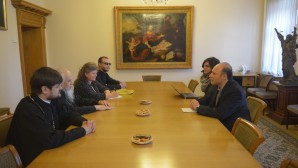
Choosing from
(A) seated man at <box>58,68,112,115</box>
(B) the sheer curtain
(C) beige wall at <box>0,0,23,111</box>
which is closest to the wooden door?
(C) beige wall at <box>0,0,23,111</box>

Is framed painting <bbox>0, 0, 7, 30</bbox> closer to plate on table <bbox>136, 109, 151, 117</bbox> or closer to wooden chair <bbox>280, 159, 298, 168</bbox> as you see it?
plate on table <bbox>136, 109, 151, 117</bbox>

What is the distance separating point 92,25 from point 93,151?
516 centimetres

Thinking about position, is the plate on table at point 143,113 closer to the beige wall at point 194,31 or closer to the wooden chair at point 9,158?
the wooden chair at point 9,158

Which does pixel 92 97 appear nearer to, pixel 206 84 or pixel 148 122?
pixel 148 122

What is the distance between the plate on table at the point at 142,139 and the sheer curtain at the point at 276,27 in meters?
4.62

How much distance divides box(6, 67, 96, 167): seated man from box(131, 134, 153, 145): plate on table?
0.39 metres

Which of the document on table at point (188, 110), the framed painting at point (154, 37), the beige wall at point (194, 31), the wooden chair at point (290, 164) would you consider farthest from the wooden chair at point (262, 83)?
the wooden chair at point (290, 164)

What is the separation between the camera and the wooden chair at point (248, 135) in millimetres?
1585

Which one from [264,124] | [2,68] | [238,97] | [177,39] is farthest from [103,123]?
[177,39]

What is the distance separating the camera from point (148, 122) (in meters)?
2.16

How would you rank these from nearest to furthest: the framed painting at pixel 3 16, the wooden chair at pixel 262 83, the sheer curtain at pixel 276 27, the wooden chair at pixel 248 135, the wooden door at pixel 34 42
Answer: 1. the wooden chair at pixel 248 135
2. the framed painting at pixel 3 16
3. the sheer curtain at pixel 276 27
4. the wooden chair at pixel 262 83
5. the wooden door at pixel 34 42

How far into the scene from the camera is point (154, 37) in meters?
6.23

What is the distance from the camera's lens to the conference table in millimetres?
1412

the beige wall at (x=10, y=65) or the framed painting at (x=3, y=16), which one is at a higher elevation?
the framed painting at (x=3, y=16)
